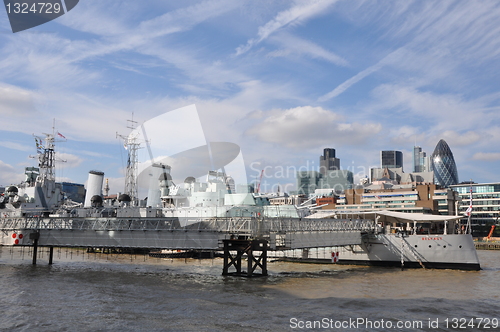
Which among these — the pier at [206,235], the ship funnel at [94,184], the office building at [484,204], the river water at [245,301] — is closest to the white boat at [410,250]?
the pier at [206,235]

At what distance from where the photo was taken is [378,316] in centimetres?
2378

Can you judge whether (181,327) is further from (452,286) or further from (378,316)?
(452,286)

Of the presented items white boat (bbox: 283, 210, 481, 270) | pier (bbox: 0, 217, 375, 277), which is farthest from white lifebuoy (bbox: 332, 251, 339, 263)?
pier (bbox: 0, 217, 375, 277)

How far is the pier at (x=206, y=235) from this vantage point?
35.9m

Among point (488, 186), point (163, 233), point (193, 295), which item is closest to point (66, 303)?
point (193, 295)

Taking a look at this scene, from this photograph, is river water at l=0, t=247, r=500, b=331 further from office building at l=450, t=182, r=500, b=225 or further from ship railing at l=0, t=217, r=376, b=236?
office building at l=450, t=182, r=500, b=225

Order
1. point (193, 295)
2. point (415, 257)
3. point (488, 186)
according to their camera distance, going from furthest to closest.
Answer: point (488, 186)
point (415, 257)
point (193, 295)

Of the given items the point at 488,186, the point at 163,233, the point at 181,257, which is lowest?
the point at 181,257

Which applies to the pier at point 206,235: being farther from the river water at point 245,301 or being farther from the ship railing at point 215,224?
the river water at point 245,301

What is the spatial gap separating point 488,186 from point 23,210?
15531cm

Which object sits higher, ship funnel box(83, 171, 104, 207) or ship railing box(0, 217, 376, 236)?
ship funnel box(83, 171, 104, 207)

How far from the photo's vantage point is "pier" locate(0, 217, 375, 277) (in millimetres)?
35938

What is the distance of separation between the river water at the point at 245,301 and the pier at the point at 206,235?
286 centimetres

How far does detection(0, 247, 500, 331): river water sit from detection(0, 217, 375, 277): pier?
2859 millimetres
